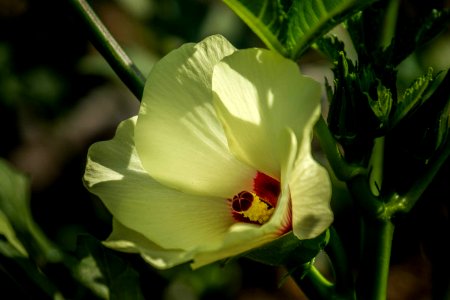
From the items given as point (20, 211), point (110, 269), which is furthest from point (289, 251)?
point (20, 211)

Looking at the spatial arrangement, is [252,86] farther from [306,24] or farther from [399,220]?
[399,220]

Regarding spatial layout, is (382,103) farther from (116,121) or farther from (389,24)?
(116,121)

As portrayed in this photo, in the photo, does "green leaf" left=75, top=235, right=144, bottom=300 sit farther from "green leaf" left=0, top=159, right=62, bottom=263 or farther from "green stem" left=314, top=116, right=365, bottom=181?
"green stem" left=314, top=116, right=365, bottom=181

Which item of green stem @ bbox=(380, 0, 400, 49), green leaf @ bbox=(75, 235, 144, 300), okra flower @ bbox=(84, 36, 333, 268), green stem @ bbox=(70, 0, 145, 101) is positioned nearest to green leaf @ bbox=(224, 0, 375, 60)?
okra flower @ bbox=(84, 36, 333, 268)

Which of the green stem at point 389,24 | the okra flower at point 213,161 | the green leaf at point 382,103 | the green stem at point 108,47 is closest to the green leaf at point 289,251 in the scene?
the okra flower at point 213,161

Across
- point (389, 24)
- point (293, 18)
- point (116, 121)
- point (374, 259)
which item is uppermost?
point (293, 18)

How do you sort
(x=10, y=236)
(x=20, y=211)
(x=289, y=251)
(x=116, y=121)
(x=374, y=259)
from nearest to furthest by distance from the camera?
(x=289, y=251) < (x=374, y=259) < (x=10, y=236) < (x=20, y=211) < (x=116, y=121)
